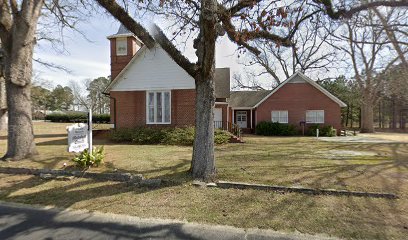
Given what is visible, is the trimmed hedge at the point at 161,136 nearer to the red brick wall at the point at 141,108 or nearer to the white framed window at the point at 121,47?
the red brick wall at the point at 141,108

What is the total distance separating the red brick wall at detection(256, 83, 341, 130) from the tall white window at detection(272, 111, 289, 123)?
0.39 meters

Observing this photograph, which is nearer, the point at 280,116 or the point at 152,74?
the point at 152,74

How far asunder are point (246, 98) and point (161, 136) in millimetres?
19760

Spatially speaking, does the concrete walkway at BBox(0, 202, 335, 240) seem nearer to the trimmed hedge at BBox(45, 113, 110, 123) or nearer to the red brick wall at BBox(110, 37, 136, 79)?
the red brick wall at BBox(110, 37, 136, 79)

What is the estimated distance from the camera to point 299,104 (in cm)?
2691

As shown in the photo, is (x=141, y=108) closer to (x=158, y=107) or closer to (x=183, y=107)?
(x=158, y=107)

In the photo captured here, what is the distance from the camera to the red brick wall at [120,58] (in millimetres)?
21328

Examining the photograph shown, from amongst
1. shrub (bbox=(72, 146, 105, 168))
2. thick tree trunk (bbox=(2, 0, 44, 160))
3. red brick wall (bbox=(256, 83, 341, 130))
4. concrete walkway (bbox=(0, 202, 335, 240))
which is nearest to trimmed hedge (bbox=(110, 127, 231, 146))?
thick tree trunk (bbox=(2, 0, 44, 160))

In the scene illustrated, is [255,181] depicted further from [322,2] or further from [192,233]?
[322,2]

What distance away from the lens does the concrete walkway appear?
4312 millimetres

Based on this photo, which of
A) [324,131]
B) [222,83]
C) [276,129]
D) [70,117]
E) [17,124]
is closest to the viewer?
[17,124]

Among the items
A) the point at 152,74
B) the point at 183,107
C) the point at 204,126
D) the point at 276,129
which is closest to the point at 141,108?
the point at 152,74

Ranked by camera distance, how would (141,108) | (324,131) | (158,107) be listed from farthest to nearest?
(324,131) < (141,108) < (158,107)

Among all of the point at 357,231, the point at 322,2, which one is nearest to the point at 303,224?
the point at 357,231
